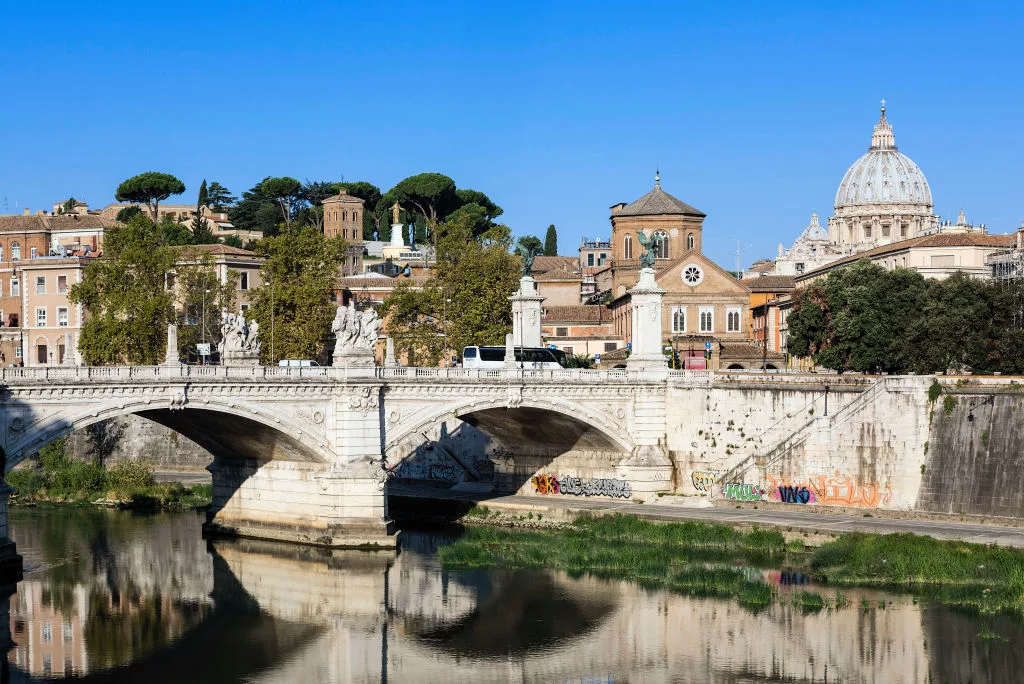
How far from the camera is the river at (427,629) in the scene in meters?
34.8

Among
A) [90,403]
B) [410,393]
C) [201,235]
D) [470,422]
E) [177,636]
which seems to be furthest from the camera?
[201,235]

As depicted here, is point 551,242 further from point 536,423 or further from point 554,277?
point 536,423

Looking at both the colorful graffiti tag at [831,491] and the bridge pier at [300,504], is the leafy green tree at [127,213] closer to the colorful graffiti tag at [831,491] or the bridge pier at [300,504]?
the bridge pier at [300,504]

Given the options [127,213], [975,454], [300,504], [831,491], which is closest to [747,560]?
[831,491]

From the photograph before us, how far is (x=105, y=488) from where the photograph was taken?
6088 centimetres

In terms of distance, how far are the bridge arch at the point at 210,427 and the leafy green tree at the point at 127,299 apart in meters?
17.0

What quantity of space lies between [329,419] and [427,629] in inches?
451

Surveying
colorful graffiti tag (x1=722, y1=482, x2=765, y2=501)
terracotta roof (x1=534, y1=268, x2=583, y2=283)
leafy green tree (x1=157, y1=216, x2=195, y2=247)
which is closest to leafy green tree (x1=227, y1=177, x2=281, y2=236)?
leafy green tree (x1=157, y1=216, x2=195, y2=247)

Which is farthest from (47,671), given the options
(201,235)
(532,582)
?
(201,235)

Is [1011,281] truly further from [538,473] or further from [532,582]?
[532,582]

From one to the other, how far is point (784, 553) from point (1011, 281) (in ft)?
91.8

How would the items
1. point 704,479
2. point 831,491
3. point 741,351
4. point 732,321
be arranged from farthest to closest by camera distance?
point 732,321, point 741,351, point 704,479, point 831,491

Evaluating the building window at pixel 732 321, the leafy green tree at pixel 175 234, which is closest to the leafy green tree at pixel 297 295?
the building window at pixel 732 321

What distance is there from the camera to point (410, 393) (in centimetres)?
5019
